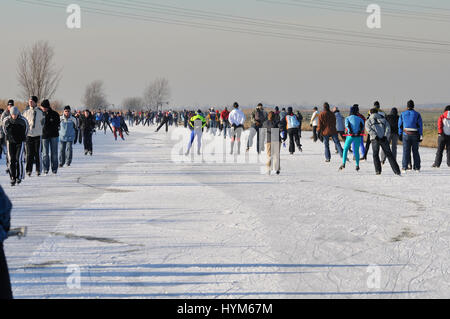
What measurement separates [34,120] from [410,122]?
9450mm

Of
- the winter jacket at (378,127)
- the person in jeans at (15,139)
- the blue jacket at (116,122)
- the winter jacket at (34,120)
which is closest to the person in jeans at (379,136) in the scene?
the winter jacket at (378,127)

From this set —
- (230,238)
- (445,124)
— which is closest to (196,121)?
(445,124)

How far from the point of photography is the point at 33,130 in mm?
14406

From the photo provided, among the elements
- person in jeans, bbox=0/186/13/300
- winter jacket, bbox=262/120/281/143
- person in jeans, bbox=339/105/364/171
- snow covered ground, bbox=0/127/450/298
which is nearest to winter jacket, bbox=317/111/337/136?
person in jeans, bbox=339/105/364/171

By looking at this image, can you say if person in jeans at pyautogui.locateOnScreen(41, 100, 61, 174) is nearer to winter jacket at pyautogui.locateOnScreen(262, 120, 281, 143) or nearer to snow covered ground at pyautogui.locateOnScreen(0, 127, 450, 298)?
snow covered ground at pyautogui.locateOnScreen(0, 127, 450, 298)

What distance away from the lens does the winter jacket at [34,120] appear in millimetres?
14375

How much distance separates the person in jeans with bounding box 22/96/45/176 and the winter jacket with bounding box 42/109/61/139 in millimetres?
152

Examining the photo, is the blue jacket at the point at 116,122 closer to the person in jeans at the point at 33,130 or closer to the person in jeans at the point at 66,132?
the person in jeans at the point at 66,132

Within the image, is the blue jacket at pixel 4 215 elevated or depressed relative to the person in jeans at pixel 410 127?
depressed

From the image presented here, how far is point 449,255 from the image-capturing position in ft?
22.3

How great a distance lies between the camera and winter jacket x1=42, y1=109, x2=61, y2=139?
1497cm
